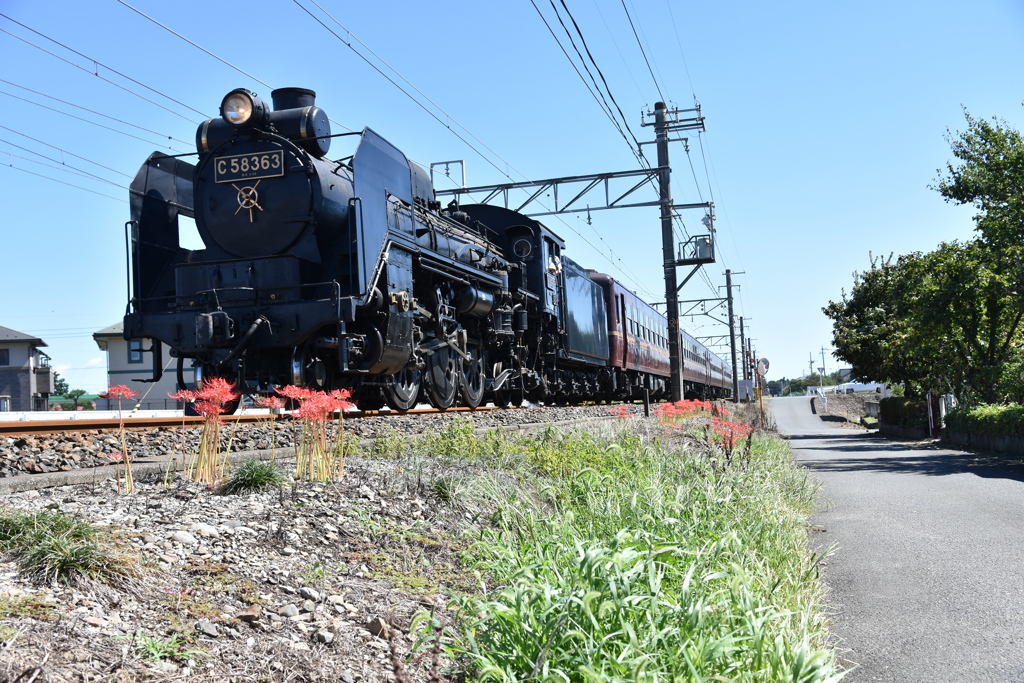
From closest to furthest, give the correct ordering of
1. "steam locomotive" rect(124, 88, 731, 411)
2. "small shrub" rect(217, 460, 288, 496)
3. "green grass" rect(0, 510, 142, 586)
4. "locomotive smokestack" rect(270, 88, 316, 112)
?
"green grass" rect(0, 510, 142, 586) < "small shrub" rect(217, 460, 288, 496) < "steam locomotive" rect(124, 88, 731, 411) < "locomotive smokestack" rect(270, 88, 316, 112)

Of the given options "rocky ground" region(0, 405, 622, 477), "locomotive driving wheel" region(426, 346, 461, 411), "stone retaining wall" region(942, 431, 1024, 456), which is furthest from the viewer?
"stone retaining wall" region(942, 431, 1024, 456)

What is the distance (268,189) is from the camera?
1095 centimetres

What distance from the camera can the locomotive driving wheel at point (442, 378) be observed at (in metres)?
13.3

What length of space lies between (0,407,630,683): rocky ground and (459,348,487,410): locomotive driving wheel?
28.9 feet

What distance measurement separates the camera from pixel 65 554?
3178 millimetres

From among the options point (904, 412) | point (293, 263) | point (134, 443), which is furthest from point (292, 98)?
point (904, 412)

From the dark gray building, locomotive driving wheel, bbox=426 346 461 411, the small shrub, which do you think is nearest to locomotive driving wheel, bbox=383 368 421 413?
locomotive driving wheel, bbox=426 346 461 411

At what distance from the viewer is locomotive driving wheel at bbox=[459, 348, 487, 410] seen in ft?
48.6

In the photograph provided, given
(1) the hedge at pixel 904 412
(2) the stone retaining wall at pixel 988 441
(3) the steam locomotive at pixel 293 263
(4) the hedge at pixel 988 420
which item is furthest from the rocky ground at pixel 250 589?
(1) the hedge at pixel 904 412

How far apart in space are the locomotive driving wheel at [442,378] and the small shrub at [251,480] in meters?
7.75

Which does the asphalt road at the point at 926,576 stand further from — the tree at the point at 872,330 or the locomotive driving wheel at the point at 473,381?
the tree at the point at 872,330

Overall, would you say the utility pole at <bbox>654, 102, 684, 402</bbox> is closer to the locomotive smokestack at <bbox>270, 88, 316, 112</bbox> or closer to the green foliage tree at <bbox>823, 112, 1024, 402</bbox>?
the green foliage tree at <bbox>823, 112, 1024, 402</bbox>

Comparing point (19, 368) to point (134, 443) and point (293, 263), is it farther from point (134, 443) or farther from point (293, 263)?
point (134, 443)

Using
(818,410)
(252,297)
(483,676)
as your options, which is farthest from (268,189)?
(818,410)
